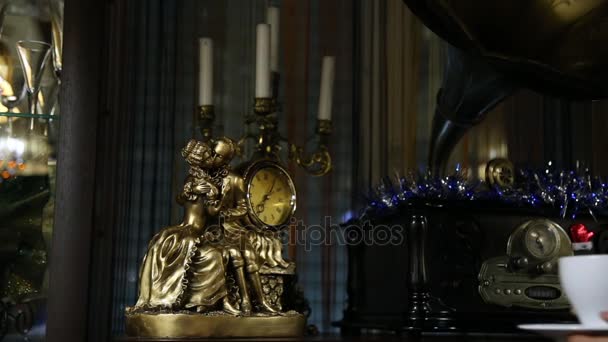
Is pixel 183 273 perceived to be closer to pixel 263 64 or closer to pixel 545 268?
pixel 263 64

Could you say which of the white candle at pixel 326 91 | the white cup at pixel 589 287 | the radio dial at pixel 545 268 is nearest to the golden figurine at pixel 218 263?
the white candle at pixel 326 91

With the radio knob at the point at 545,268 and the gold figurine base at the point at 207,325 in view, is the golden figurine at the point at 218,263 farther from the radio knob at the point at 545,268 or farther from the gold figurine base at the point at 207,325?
the radio knob at the point at 545,268

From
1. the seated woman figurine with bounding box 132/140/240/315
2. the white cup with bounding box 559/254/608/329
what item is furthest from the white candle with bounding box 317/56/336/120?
the white cup with bounding box 559/254/608/329

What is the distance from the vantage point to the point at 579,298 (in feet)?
2.00

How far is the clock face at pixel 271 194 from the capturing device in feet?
4.77

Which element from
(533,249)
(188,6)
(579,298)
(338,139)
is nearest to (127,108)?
(188,6)

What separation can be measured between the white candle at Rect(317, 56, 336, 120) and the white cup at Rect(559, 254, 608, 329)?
111 centimetres

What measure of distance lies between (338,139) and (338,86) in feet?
0.47

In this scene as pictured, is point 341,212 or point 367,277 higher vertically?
point 341,212

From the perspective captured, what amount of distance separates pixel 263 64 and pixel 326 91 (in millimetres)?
229

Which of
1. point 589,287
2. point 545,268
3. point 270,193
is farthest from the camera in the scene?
point 270,193

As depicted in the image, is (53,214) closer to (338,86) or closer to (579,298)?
(579,298)

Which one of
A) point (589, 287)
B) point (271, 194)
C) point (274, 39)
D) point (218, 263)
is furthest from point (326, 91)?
point (589, 287)

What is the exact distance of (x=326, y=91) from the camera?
1.72m
